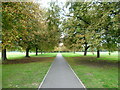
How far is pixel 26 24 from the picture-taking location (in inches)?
279

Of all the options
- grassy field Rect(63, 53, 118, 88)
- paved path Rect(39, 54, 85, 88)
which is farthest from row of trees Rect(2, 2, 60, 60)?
grassy field Rect(63, 53, 118, 88)

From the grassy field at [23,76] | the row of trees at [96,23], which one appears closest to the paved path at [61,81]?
the grassy field at [23,76]

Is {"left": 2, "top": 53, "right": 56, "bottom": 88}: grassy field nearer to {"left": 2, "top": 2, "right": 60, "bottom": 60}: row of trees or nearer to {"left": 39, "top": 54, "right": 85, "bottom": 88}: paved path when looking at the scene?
{"left": 39, "top": 54, "right": 85, "bottom": 88}: paved path

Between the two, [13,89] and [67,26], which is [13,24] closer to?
[13,89]

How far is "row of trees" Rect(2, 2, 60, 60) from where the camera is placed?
219 inches

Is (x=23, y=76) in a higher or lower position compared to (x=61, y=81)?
lower

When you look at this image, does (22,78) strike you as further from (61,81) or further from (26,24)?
(26,24)

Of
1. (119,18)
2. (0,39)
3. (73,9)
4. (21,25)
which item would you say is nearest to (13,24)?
(21,25)

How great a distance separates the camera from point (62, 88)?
510 cm

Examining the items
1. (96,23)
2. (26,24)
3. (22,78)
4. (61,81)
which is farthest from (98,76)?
(26,24)

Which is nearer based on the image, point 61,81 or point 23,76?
point 61,81

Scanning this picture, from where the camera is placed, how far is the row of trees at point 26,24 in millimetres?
5562

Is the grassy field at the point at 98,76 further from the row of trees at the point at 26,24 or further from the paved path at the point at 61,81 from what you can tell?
the row of trees at the point at 26,24

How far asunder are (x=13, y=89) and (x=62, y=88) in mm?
2346
